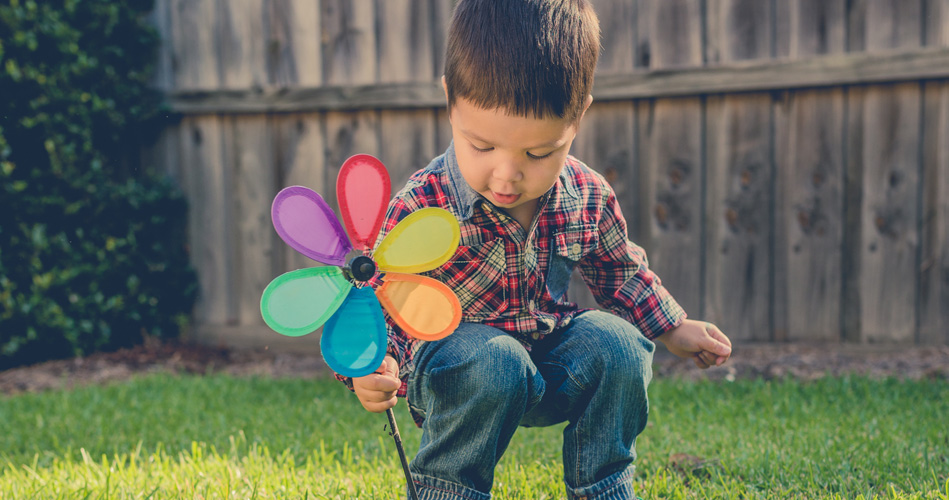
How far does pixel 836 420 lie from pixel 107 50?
367 centimetres

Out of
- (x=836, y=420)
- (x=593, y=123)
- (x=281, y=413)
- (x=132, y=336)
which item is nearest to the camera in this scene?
(x=836, y=420)

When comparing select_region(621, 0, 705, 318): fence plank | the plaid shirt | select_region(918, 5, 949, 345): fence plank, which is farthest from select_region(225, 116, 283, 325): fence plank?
select_region(918, 5, 949, 345): fence plank

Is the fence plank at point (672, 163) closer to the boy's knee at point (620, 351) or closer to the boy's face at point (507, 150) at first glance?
the boy's knee at point (620, 351)

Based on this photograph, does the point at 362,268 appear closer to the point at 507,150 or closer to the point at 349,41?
the point at 507,150

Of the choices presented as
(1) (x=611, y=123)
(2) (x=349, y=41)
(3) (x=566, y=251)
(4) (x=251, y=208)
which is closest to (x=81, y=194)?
(4) (x=251, y=208)

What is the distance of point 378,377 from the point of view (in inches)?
52.7

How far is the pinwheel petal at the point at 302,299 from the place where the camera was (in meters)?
1.29

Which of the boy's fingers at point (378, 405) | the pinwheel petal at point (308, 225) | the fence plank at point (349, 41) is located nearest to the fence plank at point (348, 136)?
the fence plank at point (349, 41)

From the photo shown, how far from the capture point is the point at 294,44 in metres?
3.93

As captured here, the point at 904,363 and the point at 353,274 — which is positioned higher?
the point at 353,274

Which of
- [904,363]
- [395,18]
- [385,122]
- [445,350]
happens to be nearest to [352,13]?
[395,18]

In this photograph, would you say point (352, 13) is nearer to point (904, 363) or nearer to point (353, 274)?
point (353, 274)

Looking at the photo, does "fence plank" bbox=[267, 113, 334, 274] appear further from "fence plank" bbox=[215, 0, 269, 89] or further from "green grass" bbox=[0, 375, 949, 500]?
"green grass" bbox=[0, 375, 949, 500]

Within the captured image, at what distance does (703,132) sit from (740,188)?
1.03 ft
